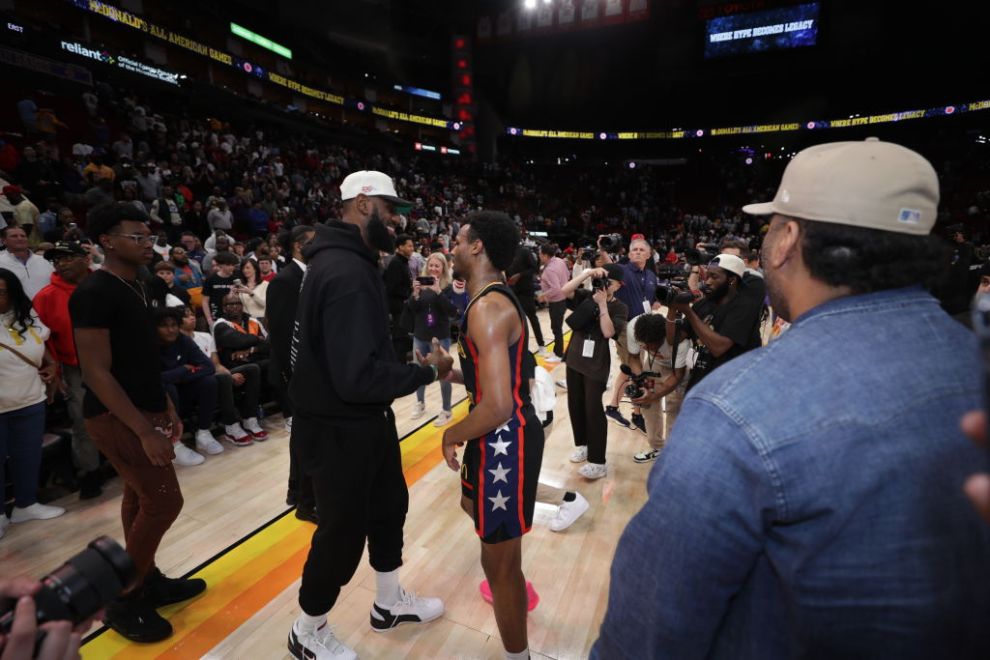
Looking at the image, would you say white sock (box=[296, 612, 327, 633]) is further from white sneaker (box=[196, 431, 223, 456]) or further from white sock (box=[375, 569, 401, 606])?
white sneaker (box=[196, 431, 223, 456])

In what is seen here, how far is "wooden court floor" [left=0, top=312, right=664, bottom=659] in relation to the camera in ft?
7.94

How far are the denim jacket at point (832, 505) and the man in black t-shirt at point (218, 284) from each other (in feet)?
20.4

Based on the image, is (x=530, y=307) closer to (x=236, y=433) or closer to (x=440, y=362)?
(x=236, y=433)

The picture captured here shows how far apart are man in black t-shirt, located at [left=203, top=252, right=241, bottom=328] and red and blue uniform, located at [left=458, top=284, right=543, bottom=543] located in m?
4.94

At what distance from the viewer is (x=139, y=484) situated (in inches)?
89.4

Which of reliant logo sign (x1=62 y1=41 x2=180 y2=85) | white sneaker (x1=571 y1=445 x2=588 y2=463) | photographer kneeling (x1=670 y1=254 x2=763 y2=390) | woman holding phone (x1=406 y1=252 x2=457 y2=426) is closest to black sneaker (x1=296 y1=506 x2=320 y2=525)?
woman holding phone (x1=406 y1=252 x2=457 y2=426)

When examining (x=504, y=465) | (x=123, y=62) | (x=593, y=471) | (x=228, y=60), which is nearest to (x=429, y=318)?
(x=593, y=471)

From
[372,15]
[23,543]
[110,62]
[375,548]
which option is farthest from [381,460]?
[372,15]

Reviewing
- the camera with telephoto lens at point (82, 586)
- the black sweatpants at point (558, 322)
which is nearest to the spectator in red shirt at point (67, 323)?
the camera with telephoto lens at point (82, 586)

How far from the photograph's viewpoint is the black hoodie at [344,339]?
1.88m

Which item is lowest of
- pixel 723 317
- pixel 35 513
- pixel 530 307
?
pixel 35 513

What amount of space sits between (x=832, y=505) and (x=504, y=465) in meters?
1.48

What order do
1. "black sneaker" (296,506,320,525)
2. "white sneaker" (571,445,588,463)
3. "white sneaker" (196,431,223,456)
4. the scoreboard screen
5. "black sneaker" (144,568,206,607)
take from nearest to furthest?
1. "black sneaker" (144,568,206,607)
2. "black sneaker" (296,506,320,525)
3. "white sneaker" (571,445,588,463)
4. "white sneaker" (196,431,223,456)
5. the scoreboard screen

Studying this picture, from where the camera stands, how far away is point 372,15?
2372cm
